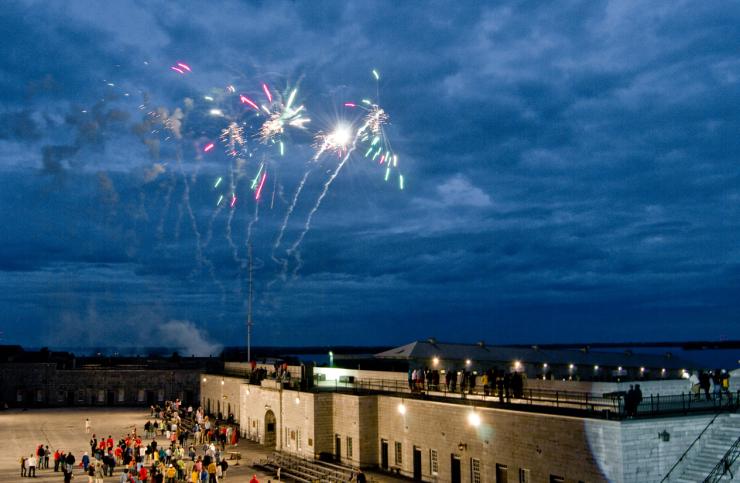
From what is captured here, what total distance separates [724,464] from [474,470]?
9.64m

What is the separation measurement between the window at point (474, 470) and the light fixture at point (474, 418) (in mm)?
1362

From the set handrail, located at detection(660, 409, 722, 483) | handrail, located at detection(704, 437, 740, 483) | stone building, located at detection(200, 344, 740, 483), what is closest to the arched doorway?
stone building, located at detection(200, 344, 740, 483)

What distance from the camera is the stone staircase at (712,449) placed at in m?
21.2

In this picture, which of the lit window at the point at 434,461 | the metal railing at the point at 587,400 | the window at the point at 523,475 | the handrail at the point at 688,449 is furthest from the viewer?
the lit window at the point at 434,461

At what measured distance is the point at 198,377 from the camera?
76250mm

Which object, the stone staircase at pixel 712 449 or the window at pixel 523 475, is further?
the window at pixel 523 475

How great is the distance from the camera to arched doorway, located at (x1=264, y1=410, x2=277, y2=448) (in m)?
44.8

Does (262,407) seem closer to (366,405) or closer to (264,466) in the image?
(264,466)

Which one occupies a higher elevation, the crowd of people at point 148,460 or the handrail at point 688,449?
the handrail at point 688,449

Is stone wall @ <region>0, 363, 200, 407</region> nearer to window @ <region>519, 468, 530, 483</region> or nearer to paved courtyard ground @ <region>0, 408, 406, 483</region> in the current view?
paved courtyard ground @ <region>0, 408, 406, 483</region>

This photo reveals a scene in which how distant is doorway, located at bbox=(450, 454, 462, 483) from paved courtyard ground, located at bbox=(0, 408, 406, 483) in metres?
3.71

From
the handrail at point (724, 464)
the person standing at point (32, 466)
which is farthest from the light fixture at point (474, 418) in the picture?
the person standing at point (32, 466)

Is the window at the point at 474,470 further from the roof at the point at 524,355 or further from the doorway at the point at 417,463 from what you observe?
the roof at the point at 524,355

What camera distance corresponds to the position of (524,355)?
50594 millimetres
